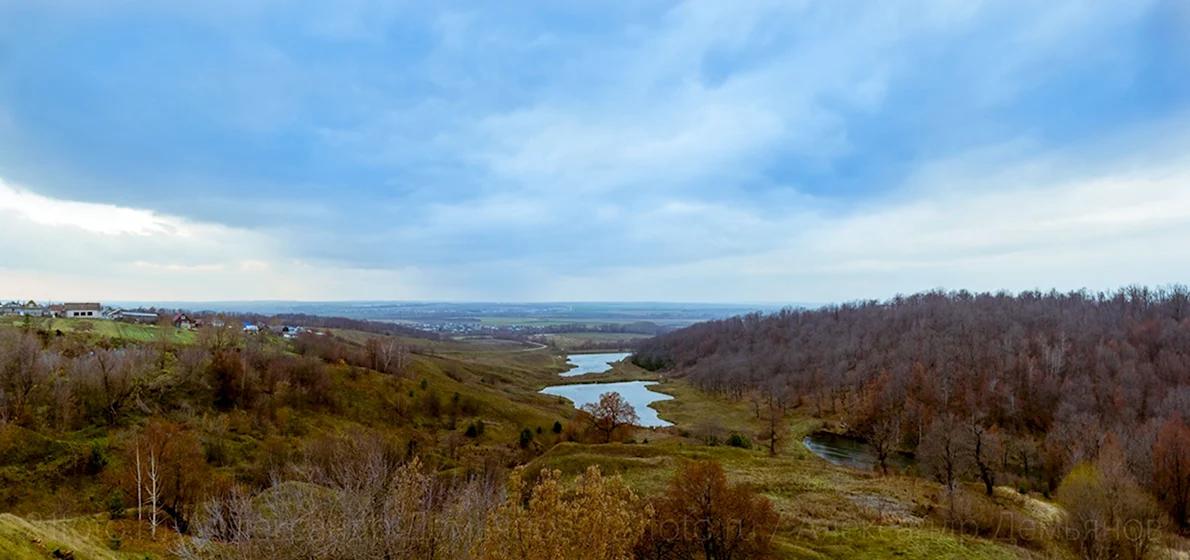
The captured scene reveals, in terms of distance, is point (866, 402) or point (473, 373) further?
point (473, 373)

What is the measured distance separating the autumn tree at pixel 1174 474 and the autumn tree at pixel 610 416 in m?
42.4

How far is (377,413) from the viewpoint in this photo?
225 feet

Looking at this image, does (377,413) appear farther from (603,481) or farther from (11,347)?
(603,481)

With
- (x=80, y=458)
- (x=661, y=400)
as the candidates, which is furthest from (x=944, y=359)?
(x=80, y=458)

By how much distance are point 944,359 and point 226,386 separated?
10709cm

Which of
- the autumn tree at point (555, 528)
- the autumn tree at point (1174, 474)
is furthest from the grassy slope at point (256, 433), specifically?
the autumn tree at point (1174, 474)

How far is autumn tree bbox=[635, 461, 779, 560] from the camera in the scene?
22000mm

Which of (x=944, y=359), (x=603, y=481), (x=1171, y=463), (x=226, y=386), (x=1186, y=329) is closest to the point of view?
(x=603, y=481)

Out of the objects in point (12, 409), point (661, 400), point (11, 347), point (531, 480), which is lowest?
point (661, 400)

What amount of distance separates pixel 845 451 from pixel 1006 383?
32596mm

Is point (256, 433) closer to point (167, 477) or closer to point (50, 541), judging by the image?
point (167, 477)

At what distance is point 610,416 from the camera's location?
57.1 m

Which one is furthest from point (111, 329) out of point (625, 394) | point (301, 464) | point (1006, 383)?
point (1006, 383)

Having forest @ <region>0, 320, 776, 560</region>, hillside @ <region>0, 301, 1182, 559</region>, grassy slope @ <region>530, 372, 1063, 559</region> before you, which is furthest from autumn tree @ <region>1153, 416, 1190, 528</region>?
forest @ <region>0, 320, 776, 560</region>
